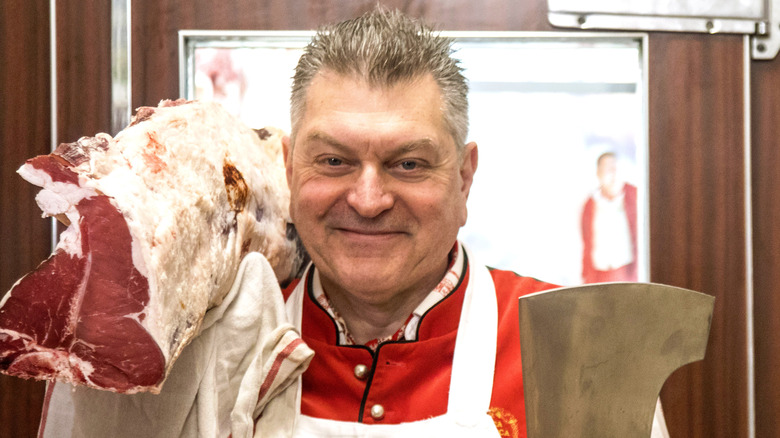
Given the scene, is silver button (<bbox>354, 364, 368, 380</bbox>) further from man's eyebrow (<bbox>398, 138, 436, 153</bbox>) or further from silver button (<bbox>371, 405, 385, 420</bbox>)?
Answer: man's eyebrow (<bbox>398, 138, 436, 153</bbox>)

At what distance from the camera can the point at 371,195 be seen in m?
1.00

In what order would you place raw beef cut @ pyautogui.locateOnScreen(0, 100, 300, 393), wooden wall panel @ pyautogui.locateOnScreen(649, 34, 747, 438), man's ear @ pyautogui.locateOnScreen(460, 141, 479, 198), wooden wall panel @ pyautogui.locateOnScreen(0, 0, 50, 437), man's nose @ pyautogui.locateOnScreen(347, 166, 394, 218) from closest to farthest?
raw beef cut @ pyautogui.locateOnScreen(0, 100, 300, 393), man's nose @ pyautogui.locateOnScreen(347, 166, 394, 218), man's ear @ pyautogui.locateOnScreen(460, 141, 479, 198), wooden wall panel @ pyautogui.locateOnScreen(0, 0, 50, 437), wooden wall panel @ pyautogui.locateOnScreen(649, 34, 747, 438)

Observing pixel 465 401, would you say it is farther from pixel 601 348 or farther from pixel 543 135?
pixel 543 135

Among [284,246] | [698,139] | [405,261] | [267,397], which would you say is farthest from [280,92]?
[698,139]

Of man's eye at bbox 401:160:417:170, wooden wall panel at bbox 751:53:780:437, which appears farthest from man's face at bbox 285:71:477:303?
wooden wall panel at bbox 751:53:780:437

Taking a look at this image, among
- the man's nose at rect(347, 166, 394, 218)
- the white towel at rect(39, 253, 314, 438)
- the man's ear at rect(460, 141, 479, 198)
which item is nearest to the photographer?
the white towel at rect(39, 253, 314, 438)

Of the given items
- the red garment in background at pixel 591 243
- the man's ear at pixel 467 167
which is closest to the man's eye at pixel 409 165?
the man's ear at pixel 467 167

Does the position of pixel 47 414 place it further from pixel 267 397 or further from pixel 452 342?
pixel 452 342

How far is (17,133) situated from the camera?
133cm

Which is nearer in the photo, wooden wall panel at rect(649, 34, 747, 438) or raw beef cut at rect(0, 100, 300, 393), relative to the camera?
raw beef cut at rect(0, 100, 300, 393)

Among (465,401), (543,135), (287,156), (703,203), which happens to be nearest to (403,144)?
(287,156)

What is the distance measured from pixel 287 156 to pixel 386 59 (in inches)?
10.8

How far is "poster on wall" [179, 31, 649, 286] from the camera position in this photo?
4.78 feet

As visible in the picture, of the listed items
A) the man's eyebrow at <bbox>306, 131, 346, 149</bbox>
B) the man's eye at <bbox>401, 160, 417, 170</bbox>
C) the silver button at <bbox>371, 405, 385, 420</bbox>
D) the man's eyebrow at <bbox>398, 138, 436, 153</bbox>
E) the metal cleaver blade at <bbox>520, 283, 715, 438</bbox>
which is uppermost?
the man's eyebrow at <bbox>306, 131, 346, 149</bbox>
